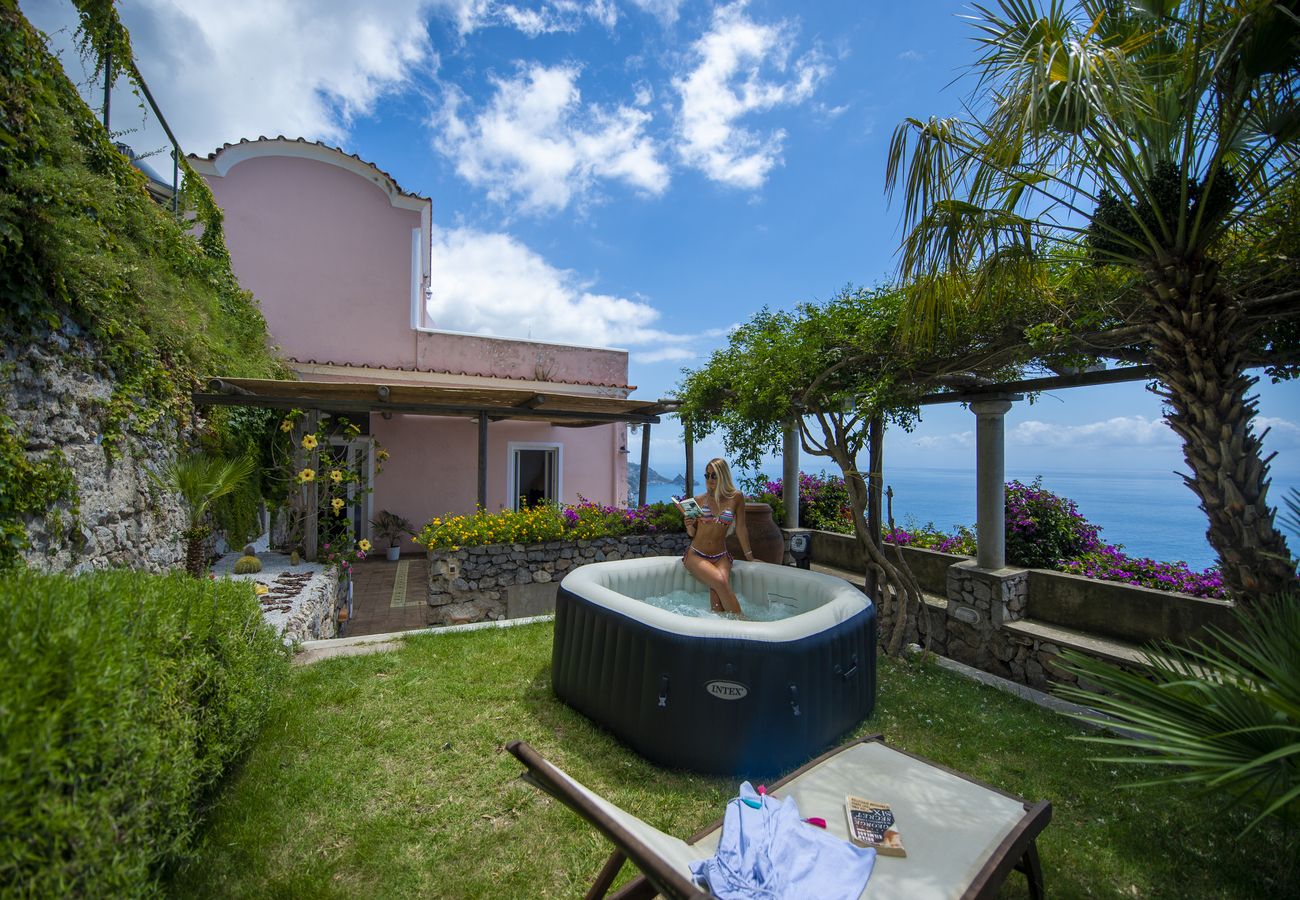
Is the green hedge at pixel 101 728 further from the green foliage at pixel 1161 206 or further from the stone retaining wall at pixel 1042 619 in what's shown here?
the stone retaining wall at pixel 1042 619

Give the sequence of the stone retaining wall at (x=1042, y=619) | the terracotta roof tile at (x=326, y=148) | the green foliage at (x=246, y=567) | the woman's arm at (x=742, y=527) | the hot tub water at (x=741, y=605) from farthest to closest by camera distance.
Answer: the terracotta roof tile at (x=326, y=148)
the green foliage at (x=246, y=567)
the woman's arm at (x=742, y=527)
the hot tub water at (x=741, y=605)
the stone retaining wall at (x=1042, y=619)

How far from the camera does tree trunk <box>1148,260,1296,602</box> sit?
3.20 meters

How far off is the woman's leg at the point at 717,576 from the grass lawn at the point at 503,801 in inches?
71.3

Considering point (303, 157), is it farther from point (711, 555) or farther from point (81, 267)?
point (711, 555)

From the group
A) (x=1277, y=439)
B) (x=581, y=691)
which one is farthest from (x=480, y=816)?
Answer: (x=1277, y=439)

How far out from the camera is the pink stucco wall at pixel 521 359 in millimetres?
13633

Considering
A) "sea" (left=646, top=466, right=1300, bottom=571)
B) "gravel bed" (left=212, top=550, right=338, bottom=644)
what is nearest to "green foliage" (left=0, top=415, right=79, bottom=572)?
"gravel bed" (left=212, top=550, right=338, bottom=644)

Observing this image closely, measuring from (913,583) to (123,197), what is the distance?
10.9 meters

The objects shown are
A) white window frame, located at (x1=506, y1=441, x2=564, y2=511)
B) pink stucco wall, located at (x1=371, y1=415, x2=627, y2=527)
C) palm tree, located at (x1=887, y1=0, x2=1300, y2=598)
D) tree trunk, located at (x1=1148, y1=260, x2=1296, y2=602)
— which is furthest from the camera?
white window frame, located at (x1=506, y1=441, x2=564, y2=511)

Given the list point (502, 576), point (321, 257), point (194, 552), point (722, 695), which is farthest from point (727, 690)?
point (321, 257)

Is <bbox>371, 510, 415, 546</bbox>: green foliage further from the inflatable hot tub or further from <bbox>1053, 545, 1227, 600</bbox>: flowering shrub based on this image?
<bbox>1053, 545, 1227, 600</bbox>: flowering shrub

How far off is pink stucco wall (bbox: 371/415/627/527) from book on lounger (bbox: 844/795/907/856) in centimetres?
1066

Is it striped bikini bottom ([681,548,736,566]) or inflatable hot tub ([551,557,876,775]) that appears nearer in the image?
inflatable hot tub ([551,557,876,775])

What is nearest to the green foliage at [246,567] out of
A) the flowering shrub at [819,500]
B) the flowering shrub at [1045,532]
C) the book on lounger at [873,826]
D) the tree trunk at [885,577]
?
the flowering shrub at [819,500]
